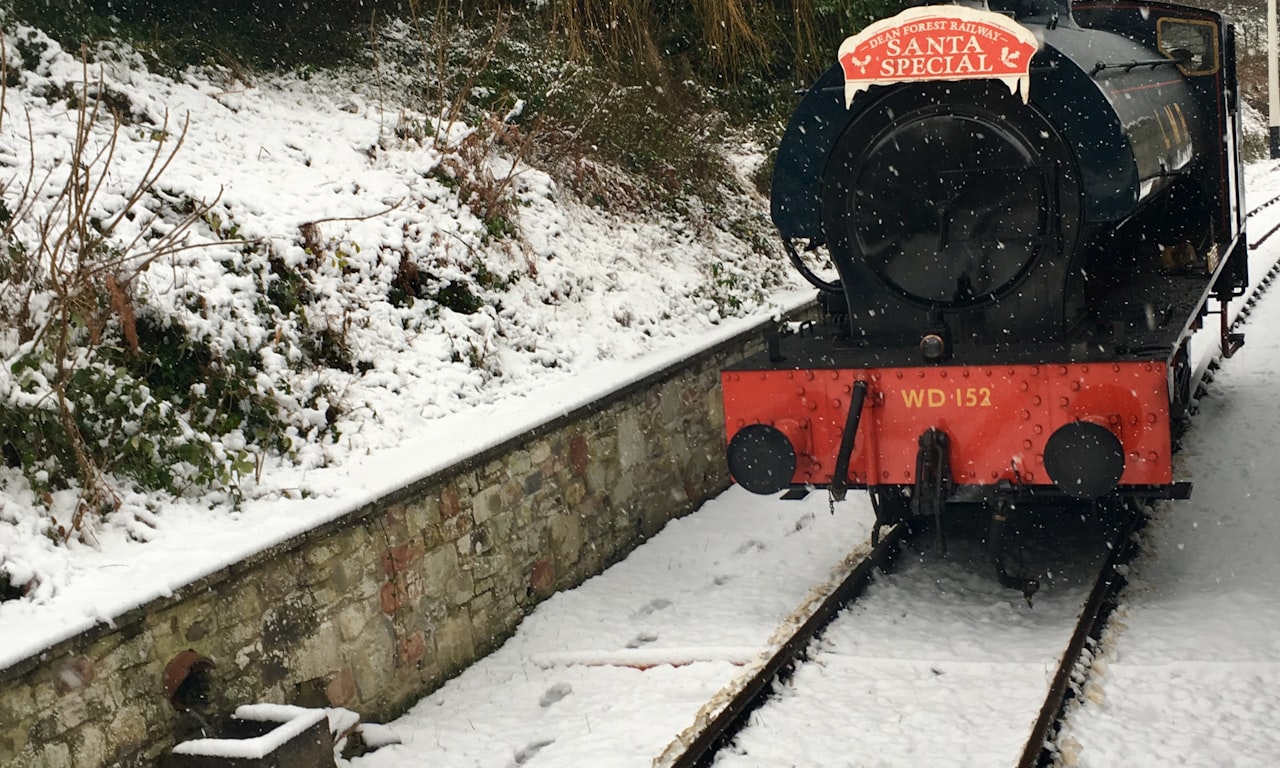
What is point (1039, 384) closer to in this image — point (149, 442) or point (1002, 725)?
point (1002, 725)

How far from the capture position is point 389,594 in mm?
5605

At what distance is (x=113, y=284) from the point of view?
5523 millimetres

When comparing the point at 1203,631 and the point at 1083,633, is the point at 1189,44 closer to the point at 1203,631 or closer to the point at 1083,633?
the point at 1203,631

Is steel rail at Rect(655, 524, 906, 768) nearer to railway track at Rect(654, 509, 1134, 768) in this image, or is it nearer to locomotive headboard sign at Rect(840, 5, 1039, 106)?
railway track at Rect(654, 509, 1134, 768)

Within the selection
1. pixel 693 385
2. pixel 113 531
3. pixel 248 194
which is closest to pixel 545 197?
pixel 693 385

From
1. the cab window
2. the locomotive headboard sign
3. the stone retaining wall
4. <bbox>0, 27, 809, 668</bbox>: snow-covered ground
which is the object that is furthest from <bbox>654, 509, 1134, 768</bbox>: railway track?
the cab window

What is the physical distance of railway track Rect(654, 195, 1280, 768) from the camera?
4.79 metres

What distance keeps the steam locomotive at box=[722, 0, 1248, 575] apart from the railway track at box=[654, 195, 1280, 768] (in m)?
0.52

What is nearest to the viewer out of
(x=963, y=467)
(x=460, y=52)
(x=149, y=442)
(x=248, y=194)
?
(x=149, y=442)

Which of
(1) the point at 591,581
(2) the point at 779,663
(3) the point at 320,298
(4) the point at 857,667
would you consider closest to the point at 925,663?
(4) the point at 857,667

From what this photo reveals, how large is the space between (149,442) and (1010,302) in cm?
385

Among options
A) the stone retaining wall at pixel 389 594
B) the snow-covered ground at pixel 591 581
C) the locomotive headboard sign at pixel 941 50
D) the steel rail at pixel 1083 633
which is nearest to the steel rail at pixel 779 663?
the snow-covered ground at pixel 591 581

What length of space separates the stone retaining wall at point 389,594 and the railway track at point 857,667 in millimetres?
1446

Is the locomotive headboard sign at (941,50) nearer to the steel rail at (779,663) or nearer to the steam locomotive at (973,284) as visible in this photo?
the steam locomotive at (973,284)
